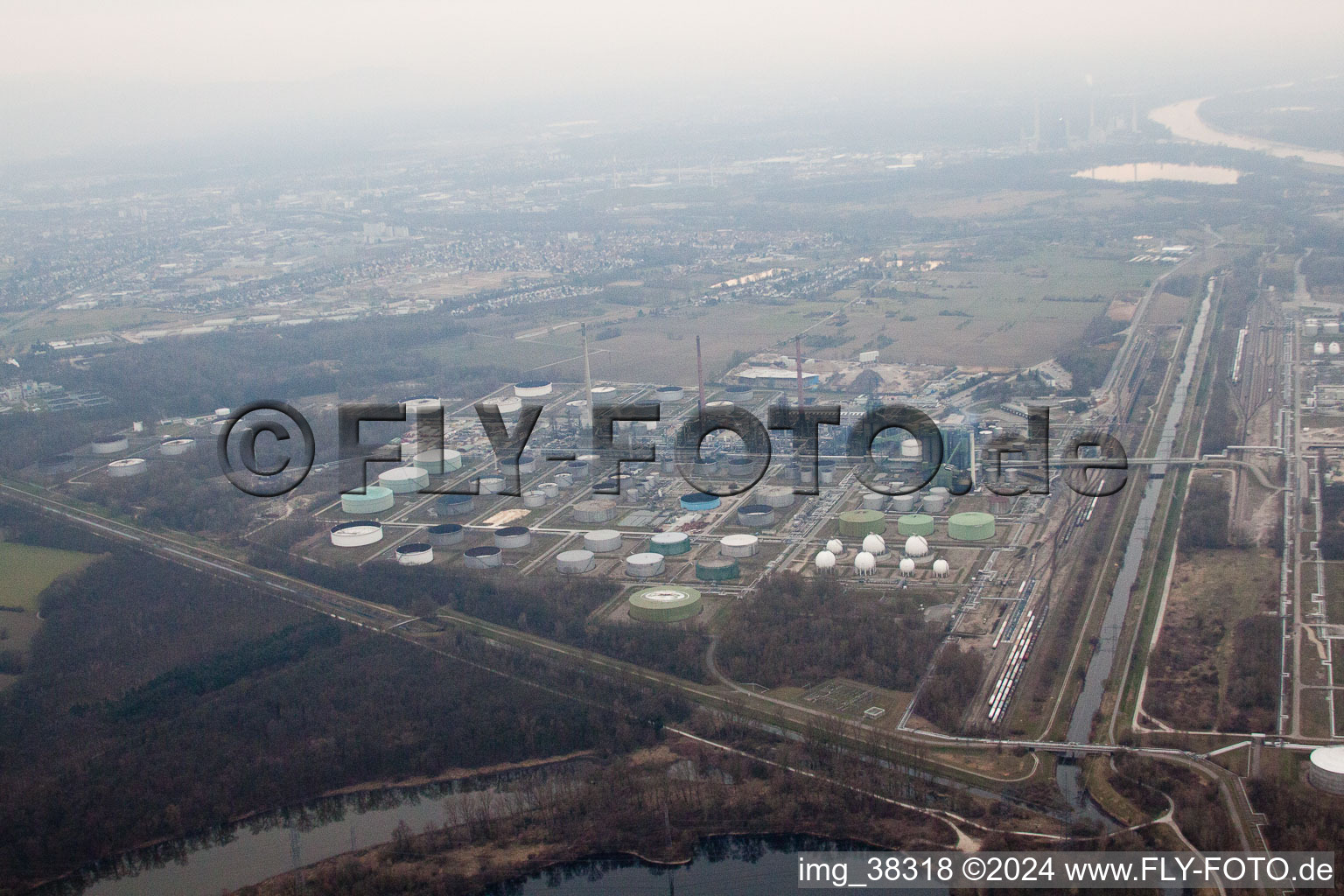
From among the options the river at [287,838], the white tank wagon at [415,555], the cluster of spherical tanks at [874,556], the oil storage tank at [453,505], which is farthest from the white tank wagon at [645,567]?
the river at [287,838]

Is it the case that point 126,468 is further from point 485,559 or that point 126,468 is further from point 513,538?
point 485,559

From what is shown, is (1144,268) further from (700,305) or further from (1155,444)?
(1155,444)

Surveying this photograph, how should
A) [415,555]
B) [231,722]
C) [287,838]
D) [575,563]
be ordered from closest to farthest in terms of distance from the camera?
[287,838] < [231,722] < [575,563] < [415,555]

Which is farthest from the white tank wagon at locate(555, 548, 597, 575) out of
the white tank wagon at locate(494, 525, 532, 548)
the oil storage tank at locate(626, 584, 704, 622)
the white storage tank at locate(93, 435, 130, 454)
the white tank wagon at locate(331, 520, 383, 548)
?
the white storage tank at locate(93, 435, 130, 454)

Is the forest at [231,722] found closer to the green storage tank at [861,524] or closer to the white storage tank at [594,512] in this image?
the white storage tank at [594,512]

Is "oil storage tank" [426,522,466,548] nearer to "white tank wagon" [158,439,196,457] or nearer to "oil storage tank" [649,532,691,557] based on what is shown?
"oil storage tank" [649,532,691,557]

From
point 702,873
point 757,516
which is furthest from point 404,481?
point 702,873
